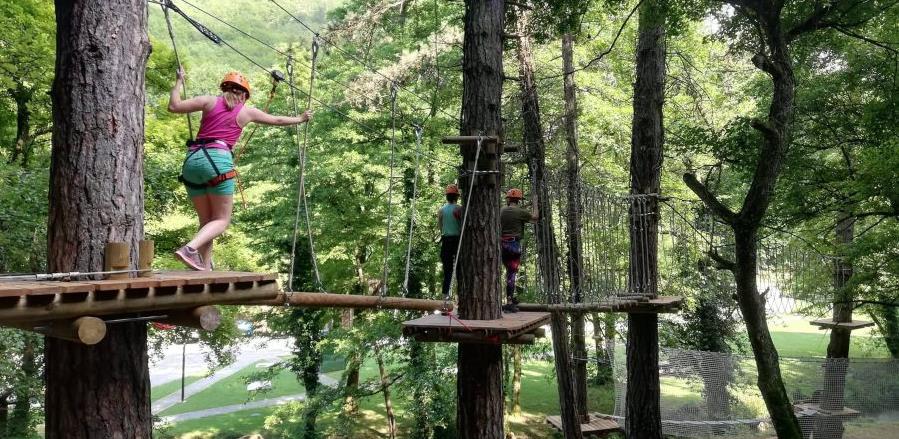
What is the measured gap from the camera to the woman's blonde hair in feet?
8.93

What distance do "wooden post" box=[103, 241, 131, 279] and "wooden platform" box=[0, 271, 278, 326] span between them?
13 cm

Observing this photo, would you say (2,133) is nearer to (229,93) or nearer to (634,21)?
(229,93)

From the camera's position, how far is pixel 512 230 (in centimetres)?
495

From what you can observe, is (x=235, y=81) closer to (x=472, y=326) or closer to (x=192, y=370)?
(x=472, y=326)

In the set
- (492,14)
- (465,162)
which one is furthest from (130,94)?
(492,14)

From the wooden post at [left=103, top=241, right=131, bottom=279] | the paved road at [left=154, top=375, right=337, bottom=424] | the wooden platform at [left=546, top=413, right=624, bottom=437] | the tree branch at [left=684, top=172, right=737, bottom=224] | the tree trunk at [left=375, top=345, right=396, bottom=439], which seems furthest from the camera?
the paved road at [left=154, top=375, right=337, bottom=424]

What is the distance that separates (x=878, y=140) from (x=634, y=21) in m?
4.39

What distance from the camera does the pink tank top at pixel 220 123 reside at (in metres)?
2.69

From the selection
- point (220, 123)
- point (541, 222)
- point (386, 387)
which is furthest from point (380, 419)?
point (220, 123)

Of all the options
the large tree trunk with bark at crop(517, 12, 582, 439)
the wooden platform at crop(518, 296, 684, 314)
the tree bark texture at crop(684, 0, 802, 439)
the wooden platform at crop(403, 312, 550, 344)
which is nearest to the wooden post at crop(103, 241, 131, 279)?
the wooden platform at crop(403, 312, 550, 344)

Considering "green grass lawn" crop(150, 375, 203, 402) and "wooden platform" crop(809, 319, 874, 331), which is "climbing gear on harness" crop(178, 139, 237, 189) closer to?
"wooden platform" crop(809, 319, 874, 331)

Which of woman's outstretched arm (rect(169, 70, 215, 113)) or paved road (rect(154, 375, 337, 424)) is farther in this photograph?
paved road (rect(154, 375, 337, 424))

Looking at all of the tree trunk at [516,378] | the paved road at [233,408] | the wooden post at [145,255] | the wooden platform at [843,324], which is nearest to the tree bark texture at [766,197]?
the wooden platform at [843,324]

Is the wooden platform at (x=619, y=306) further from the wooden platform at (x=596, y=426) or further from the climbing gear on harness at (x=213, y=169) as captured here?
the wooden platform at (x=596, y=426)
